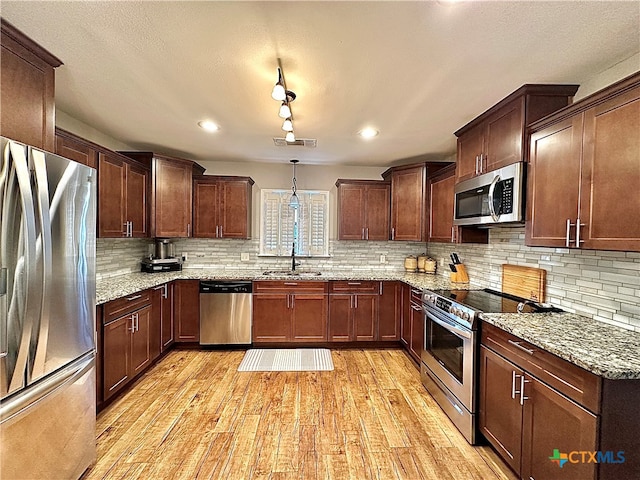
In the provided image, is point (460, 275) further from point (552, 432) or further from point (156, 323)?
point (156, 323)

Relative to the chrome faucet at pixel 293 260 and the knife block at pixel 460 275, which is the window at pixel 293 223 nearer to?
the chrome faucet at pixel 293 260

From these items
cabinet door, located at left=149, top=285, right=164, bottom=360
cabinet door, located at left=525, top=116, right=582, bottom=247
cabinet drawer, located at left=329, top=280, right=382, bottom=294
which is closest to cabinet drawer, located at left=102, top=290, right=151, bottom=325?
cabinet door, located at left=149, top=285, right=164, bottom=360

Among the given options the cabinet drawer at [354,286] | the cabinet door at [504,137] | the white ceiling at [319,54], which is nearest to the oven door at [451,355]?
the cabinet drawer at [354,286]

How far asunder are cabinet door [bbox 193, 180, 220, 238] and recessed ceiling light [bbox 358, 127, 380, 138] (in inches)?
80.4

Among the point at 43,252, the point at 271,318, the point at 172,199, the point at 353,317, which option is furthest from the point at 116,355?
the point at 353,317

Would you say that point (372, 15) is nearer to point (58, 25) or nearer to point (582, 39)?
point (582, 39)

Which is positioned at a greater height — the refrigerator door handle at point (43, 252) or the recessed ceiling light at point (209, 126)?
the recessed ceiling light at point (209, 126)

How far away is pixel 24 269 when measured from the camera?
1304mm

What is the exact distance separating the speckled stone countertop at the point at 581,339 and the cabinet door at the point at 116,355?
9.13ft

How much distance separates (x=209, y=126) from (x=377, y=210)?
236cm

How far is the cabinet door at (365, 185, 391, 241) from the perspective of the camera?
163 inches

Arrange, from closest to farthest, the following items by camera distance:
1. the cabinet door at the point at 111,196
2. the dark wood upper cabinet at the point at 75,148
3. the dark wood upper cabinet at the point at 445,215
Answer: the dark wood upper cabinet at the point at 75,148 → the cabinet door at the point at 111,196 → the dark wood upper cabinet at the point at 445,215

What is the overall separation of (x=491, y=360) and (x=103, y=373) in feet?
9.19

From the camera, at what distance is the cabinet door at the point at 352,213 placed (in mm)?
4137
